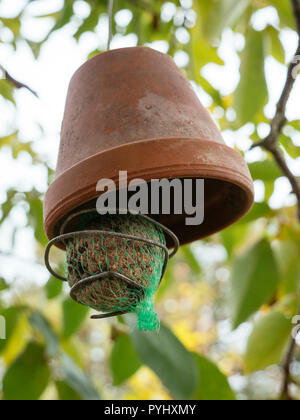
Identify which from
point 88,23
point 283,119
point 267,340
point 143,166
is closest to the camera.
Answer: point 143,166

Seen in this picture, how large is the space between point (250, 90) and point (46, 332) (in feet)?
2.13

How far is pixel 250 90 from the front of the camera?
3.67ft

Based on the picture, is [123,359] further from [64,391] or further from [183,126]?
[183,126]

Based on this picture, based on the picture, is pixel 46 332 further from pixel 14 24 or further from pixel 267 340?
pixel 14 24

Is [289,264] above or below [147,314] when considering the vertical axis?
above

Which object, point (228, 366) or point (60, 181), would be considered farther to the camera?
point (228, 366)

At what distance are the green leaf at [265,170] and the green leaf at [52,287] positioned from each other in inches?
19.5

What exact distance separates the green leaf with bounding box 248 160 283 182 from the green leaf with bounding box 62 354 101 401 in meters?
0.53

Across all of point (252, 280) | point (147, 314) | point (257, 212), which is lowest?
point (147, 314)

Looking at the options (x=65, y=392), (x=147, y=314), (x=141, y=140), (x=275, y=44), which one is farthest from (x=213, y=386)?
(x=275, y=44)
